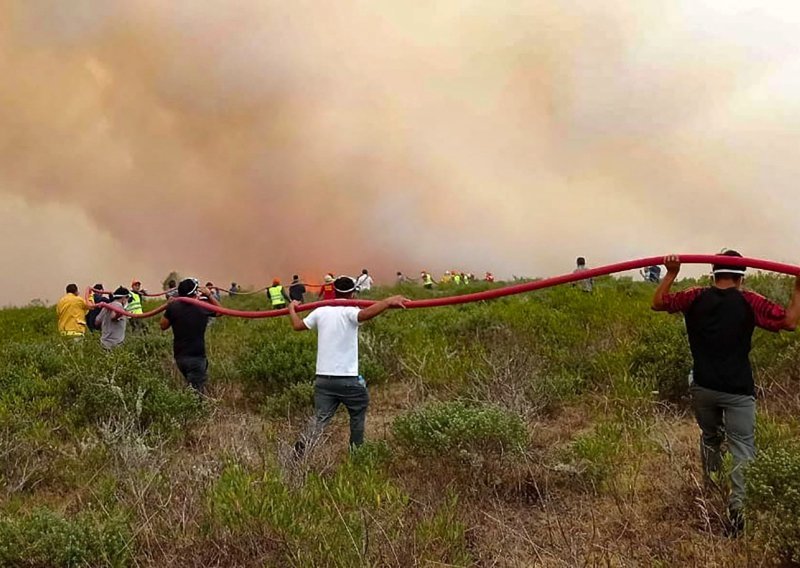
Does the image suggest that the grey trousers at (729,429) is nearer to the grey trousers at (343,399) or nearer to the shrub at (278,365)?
the grey trousers at (343,399)

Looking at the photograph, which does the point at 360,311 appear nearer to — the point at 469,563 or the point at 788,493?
the point at 469,563

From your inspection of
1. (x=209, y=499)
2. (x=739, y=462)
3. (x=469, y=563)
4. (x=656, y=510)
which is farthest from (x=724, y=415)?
(x=209, y=499)

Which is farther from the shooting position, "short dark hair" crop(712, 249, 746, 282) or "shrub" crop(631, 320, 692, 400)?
"shrub" crop(631, 320, 692, 400)

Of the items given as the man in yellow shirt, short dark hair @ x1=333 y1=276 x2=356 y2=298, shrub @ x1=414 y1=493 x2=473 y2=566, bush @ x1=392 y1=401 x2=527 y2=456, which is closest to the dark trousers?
short dark hair @ x1=333 y1=276 x2=356 y2=298

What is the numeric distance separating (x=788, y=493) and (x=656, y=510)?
3.49ft

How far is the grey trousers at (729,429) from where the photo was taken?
401cm

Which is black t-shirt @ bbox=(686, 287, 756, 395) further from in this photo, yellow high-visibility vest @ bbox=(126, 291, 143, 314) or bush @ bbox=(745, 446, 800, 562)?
yellow high-visibility vest @ bbox=(126, 291, 143, 314)

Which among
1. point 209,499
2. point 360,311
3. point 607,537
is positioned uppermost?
point 360,311

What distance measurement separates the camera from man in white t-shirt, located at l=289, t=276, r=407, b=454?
566 centimetres

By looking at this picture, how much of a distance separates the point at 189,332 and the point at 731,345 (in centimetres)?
569

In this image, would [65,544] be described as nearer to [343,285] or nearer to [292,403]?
[343,285]

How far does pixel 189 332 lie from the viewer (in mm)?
7672

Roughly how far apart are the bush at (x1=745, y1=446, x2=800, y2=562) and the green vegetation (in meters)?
0.01

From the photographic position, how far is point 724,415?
13.7 ft
